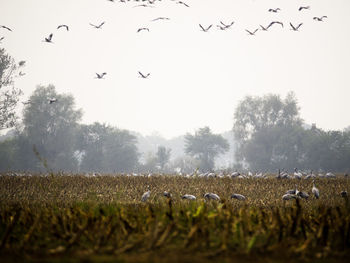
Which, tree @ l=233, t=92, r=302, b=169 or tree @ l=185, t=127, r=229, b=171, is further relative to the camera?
tree @ l=185, t=127, r=229, b=171

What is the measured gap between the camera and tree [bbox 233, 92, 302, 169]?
3243 inches

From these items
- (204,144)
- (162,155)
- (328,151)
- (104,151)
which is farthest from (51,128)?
(328,151)

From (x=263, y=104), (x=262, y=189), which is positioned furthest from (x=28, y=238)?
(x=263, y=104)

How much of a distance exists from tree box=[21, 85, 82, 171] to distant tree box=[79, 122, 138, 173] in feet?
10.6

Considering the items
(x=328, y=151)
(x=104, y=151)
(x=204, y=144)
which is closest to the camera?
(x=328, y=151)

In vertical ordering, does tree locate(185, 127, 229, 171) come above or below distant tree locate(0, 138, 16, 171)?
above

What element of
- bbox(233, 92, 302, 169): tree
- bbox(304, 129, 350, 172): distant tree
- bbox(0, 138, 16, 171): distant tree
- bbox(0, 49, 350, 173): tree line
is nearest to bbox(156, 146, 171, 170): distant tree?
bbox(0, 49, 350, 173): tree line

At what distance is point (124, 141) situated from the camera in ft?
294

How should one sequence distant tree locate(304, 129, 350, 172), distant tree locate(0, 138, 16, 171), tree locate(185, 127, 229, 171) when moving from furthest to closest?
tree locate(185, 127, 229, 171) → distant tree locate(304, 129, 350, 172) → distant tree locate(0, 138, 16, 171)

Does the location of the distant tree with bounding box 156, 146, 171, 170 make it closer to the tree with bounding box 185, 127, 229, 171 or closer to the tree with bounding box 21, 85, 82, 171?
the tree with bounding box 185, 127, 229, 171

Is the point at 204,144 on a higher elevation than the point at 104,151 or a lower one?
higher

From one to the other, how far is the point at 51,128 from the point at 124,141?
18.6m

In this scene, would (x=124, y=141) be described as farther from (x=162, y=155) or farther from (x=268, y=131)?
(x=268, y=131)

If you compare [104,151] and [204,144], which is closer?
[104,151]
